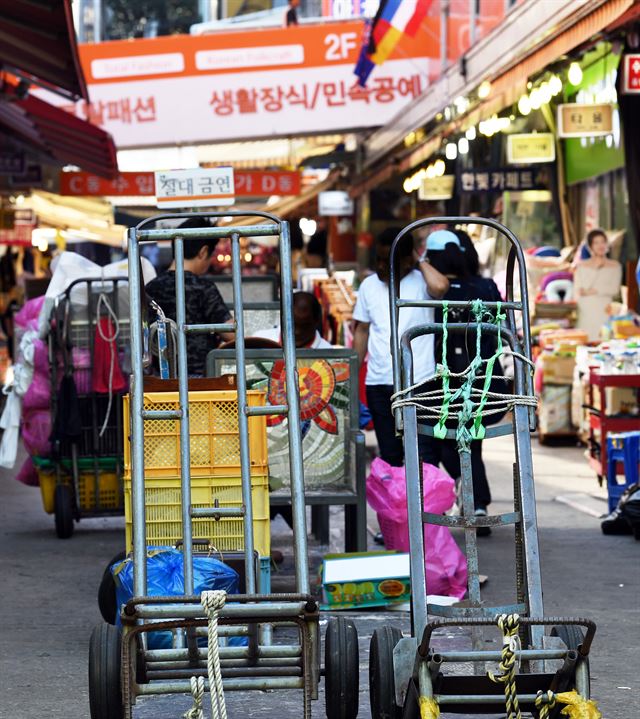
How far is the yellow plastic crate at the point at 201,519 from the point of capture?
614 cm

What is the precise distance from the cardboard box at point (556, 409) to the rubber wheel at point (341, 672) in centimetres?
972

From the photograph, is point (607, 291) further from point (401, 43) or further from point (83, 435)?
point (401, 43)

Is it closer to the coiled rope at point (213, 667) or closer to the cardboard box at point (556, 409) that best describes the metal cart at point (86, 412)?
the coiled rope at point (213, 667)

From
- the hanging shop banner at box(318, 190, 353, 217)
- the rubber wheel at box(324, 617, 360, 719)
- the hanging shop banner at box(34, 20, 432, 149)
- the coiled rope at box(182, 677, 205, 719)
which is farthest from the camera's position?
the hanging shop banner at box(318, 190, 353, 217)

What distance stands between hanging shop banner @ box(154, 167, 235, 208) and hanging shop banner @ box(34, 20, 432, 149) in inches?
533

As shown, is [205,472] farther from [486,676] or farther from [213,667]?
[486,676]

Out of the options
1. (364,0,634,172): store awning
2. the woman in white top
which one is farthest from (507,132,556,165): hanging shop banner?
the woman in white top

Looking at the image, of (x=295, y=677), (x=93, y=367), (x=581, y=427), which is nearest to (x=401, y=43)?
(x=581, y=427)

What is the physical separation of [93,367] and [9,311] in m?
14.2

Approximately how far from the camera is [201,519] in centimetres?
614

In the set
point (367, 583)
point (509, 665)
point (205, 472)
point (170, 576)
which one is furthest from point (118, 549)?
point (509, 665)

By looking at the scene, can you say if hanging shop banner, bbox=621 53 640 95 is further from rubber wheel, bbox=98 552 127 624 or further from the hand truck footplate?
the hand truck footplate

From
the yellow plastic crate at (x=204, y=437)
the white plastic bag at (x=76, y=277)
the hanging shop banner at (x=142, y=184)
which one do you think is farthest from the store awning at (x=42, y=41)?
the hanging shop banner at (x=142, y=184)

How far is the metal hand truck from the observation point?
4570 millimetres
